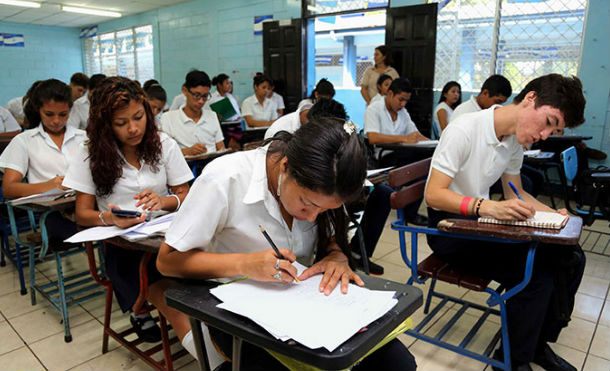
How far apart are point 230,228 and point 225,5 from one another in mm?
8034

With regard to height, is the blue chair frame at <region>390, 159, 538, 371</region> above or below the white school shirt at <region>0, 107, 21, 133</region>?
below

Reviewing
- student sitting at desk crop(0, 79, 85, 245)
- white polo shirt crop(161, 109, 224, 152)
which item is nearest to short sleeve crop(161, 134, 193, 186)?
student sitting at desk crop(0, 79, 85, 245)

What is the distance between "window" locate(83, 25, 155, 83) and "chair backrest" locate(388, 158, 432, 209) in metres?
9.47

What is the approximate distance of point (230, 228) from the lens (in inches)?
46.5

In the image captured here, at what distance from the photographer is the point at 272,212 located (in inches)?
46.0

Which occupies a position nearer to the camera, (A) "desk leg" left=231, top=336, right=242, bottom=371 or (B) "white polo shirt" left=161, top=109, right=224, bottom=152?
(A) "desk leg" left=231, top=336, right=242, bottom=371

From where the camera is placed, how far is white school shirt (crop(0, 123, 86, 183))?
2406 millimetres

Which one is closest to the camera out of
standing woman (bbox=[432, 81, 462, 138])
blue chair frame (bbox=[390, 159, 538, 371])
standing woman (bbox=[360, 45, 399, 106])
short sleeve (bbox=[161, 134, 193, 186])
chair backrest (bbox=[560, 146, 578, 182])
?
blue chair frame (bbox=[390, 159, 538, 371])

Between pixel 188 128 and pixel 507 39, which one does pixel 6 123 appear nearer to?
pixel 188 128

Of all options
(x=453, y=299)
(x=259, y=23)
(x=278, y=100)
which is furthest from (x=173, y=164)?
(x=259, y=23)

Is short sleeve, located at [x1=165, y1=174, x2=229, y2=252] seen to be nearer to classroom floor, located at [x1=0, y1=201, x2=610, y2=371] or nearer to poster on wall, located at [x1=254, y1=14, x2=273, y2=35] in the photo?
classroom floor, located at [x1=0, y1=201, x2=610, y2=371]

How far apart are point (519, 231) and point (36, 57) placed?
13.1 metres

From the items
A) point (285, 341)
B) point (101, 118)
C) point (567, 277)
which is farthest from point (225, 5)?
point (285, 341)

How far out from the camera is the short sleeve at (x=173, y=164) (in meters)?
2.04
